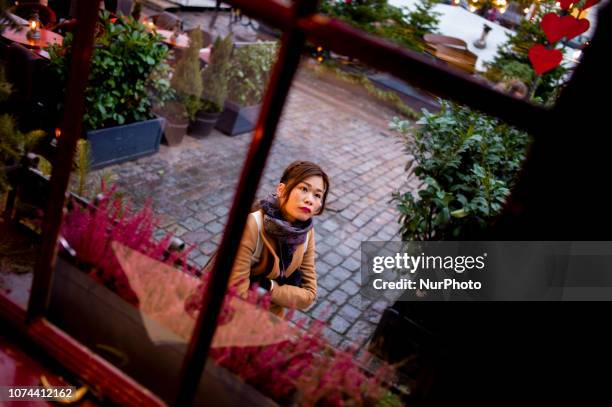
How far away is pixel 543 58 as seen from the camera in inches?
140

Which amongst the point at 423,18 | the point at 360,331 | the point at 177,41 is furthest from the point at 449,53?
the point at 360,331

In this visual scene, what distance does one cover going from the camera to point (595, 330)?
39.9 inches

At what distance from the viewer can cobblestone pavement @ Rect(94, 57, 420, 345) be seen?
489cm

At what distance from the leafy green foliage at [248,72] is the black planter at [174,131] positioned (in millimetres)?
1240

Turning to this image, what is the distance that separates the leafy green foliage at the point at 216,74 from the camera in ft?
→ 23.4

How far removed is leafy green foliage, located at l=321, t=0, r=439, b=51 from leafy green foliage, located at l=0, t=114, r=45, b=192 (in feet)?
36.8

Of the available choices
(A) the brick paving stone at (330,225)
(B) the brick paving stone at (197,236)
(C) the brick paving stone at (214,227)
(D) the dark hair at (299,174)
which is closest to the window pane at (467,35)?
(A) the brick paving stone at (330,225)

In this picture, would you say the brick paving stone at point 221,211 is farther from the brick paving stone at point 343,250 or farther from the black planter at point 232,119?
the black planter at point 232,119

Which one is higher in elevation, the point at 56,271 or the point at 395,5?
the point at 395,5

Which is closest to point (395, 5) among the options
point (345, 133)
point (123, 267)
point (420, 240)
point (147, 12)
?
point (345, 133)

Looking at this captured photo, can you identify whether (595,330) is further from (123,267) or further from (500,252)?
(123,267)

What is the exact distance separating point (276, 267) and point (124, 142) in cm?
387

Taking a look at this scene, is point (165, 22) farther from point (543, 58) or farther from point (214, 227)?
point (543, 58)

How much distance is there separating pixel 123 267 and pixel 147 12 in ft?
43.5
